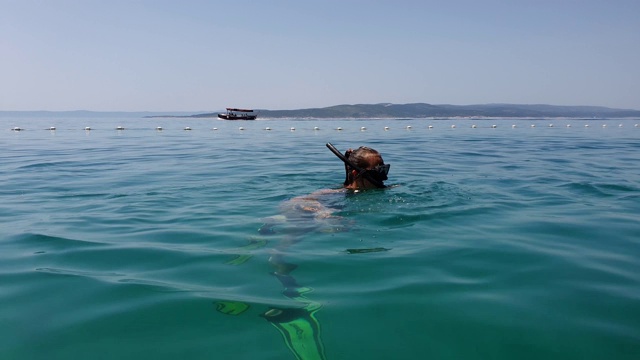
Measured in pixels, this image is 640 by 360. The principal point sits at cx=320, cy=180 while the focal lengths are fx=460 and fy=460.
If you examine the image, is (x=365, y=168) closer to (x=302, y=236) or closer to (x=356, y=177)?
(x=356, y=177)

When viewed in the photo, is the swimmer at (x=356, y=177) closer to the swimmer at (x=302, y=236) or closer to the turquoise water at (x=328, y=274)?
the swimmer at (x=302, y=236)

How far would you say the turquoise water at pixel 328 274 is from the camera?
3.72 meters

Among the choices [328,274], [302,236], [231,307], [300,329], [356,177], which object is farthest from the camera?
[356,177]

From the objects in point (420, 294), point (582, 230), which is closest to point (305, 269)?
point (420, 294)

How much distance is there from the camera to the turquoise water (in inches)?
146

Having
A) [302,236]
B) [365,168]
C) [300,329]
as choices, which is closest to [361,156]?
[365,168]

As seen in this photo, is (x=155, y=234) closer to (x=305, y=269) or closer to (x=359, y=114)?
(x=305, y=269)

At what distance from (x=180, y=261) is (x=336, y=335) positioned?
2759 millimetres

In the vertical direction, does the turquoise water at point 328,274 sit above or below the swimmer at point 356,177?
below

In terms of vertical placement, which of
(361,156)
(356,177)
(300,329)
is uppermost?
(361,156)

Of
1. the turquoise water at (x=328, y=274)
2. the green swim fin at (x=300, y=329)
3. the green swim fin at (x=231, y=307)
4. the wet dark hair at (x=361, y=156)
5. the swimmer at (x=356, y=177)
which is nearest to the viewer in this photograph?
the green swim fin at (x=300, y=329)

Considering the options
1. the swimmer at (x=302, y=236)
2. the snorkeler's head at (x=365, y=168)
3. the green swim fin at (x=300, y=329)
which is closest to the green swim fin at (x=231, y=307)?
the swimmer at (x=302, y=236)

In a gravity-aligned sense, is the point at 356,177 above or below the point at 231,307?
above

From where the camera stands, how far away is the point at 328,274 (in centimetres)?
519
